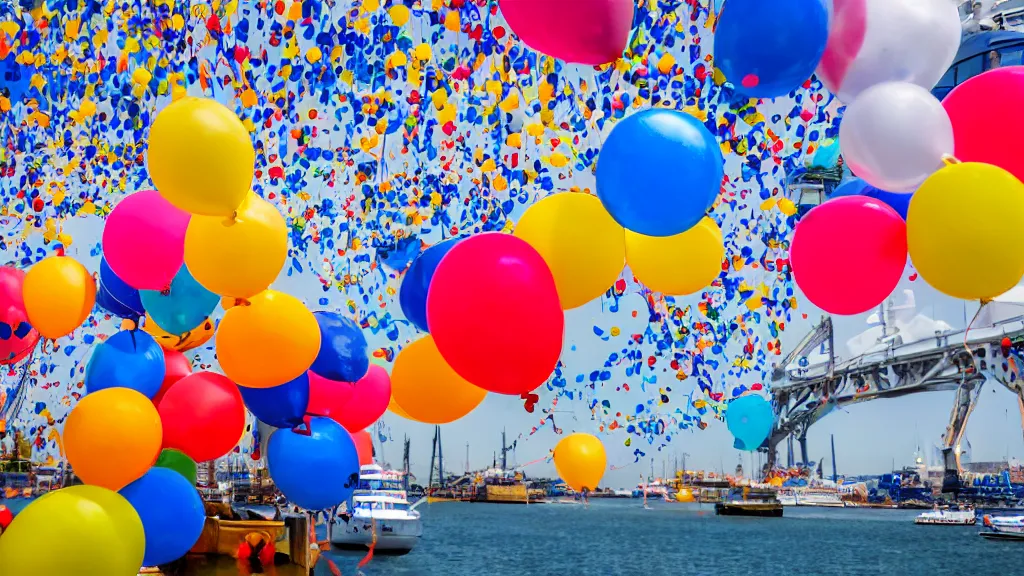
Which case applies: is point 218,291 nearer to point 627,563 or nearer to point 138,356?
point 138,356

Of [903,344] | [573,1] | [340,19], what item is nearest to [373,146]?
[340,19]

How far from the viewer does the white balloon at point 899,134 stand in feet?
12.1

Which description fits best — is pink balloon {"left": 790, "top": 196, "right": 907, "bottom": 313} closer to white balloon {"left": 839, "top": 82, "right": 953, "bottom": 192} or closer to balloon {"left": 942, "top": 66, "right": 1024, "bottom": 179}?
white balloon {"left": 839, "top": 82, "right": 953, "bottom": 192}

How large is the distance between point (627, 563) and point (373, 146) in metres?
23.6

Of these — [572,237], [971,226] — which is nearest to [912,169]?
[971,226]

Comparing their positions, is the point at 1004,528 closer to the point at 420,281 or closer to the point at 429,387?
the point at 429,387

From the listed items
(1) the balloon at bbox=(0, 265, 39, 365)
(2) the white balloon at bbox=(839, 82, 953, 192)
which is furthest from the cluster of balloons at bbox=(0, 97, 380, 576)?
(2) the white balloon at bbox=(839, 82, 953, 192)

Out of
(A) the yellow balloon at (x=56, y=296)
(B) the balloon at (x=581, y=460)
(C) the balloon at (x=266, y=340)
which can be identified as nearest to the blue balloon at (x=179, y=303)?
(A) the yellow balloon at (x=56, y=296)

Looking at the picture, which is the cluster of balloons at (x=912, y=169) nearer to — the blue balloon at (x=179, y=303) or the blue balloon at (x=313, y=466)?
the blue balloon at (x=313, y=466)

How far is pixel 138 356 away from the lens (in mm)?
5074

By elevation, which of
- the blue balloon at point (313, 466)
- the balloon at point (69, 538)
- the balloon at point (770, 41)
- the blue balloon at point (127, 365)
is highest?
the balloon at point (770, 41)

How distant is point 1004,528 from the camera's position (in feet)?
117

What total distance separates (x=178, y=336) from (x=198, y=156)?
→ 2124mm

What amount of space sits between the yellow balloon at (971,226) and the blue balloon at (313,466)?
2751mm
